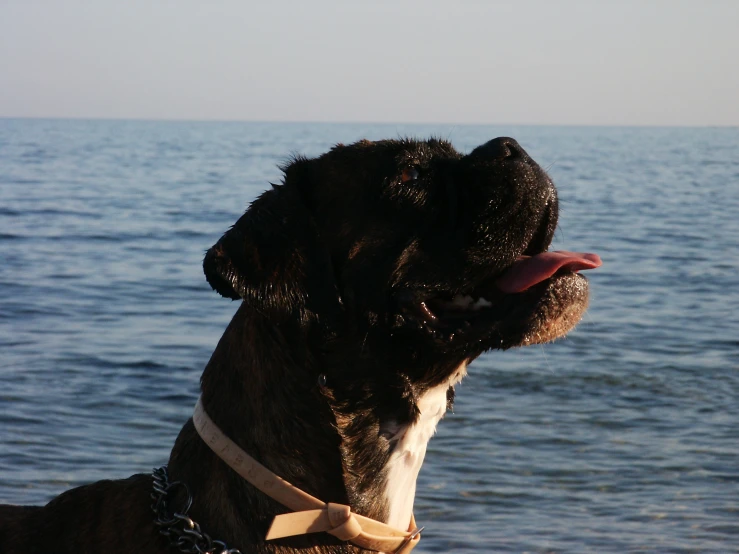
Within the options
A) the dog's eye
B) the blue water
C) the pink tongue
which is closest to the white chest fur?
the pink tongue

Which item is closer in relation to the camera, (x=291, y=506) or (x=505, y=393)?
(x=291, y=506)

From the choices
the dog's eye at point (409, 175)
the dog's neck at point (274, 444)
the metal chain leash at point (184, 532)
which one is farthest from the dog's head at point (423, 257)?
the metal chain leash at point (184, 532)

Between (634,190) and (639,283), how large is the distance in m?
14.6

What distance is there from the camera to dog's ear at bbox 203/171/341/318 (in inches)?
125

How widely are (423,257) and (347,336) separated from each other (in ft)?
1.14

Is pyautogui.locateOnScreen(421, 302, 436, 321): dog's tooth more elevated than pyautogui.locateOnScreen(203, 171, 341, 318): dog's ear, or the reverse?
pyautogui.locateOnScreen(203, 171, 341, 318): dog's ear

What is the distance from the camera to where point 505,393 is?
8883 mm

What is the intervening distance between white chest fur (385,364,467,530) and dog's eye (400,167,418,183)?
0.63 meters

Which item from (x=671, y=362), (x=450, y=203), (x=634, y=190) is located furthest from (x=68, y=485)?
(x=634, y=190)

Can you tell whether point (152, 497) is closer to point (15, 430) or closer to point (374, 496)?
point (374, 496)

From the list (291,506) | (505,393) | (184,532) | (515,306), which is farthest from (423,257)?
(505,393)

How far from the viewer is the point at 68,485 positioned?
6430mm

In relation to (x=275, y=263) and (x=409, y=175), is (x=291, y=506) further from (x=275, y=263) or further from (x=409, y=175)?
(x=409, y=175)

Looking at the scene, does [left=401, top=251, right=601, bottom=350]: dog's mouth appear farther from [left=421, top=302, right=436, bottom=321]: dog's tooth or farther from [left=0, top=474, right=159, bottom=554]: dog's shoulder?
[left=0, top=474, right=159, bottom=554]: dog's shoulder
